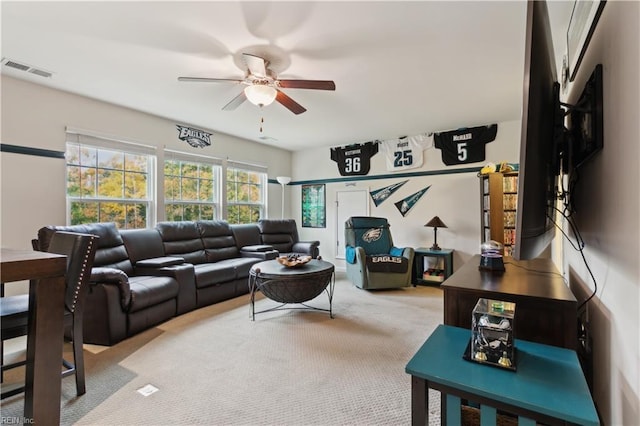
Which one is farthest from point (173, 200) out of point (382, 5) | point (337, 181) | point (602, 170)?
point (602, 170)

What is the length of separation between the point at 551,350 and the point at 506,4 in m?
2.10

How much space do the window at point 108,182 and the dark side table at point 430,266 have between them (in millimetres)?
4187

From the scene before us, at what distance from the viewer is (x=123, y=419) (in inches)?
66.1

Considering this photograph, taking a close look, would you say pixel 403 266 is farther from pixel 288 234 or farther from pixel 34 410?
pixel 34 410

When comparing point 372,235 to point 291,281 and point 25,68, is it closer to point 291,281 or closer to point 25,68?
point 291,281

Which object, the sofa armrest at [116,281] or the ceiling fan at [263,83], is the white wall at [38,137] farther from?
the ceiling fan at [263,83]

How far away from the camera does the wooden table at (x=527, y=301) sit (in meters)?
1.29

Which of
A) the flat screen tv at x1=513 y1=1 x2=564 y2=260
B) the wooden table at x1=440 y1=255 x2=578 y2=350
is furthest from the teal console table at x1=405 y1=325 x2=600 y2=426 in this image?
the flat screen tv at x1=513 y1=1 x2=564 y2=260

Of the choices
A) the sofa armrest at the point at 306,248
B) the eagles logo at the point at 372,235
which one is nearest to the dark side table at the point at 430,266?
the eagles logo at the point at 372,235

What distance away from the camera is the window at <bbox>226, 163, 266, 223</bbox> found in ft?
18.3

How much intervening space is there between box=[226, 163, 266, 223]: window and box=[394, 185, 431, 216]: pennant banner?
2750mm

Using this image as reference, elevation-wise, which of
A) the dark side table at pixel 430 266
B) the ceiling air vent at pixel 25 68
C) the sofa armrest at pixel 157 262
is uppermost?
the ceiling air vent at pixel 25 68

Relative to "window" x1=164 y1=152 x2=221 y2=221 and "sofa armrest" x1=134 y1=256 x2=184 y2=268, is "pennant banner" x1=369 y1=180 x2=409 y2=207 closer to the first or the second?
"window" x1=164 y1=152 x2=221 y2=221

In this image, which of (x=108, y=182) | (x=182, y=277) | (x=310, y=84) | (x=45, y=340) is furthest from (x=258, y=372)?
(x=108, y=182)
